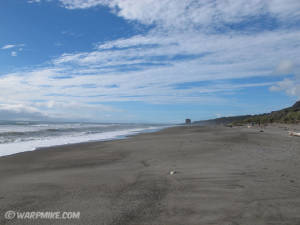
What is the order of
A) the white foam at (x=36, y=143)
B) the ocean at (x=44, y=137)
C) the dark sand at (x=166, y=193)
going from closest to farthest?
the dark sand at (x=166, y=193) < the white foam at (x=36, y=143) < the ocean at (x=44, y=137)

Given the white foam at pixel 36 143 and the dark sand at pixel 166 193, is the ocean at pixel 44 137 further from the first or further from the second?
the dark sand at pixel 166 193

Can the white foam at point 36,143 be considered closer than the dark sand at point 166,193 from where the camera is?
No

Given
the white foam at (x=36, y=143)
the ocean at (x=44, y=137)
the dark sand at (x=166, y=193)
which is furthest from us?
the ocean at (x=44, y=137)

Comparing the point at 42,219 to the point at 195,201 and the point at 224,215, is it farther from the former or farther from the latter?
the point at 224,215

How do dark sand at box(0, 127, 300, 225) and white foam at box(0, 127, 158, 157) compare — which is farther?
white foam at box(0, 127, 158, 157)

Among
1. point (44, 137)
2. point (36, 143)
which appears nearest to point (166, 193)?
point (36, 143)

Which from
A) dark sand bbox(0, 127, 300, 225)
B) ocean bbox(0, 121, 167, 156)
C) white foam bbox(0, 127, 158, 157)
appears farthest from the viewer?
ocean bbox(0, 121, 167, 156)

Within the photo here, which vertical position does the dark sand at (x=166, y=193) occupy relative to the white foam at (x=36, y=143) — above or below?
below

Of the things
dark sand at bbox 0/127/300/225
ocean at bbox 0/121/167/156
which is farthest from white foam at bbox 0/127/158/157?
dark sand at bbox 0/127/300/225

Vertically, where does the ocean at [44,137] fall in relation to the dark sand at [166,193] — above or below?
above

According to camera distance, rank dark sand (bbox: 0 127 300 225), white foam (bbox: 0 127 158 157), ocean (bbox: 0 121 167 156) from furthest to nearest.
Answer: ocean (bbox: 0 121 167 156) < white foam (bbox: 0 127 158 157) < dark sand (bbox: 0 127 300 225)

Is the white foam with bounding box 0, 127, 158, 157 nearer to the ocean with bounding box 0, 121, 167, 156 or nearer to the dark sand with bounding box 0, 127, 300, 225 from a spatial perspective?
the ocean with bounding box 0, 121, 167, 156

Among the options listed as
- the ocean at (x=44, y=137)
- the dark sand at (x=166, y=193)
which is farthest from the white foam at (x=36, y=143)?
the dark sand at (x=166, y=193)

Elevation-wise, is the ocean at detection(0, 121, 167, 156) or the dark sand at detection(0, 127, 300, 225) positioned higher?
the ocean at detection(0, 121, 167, 156)
